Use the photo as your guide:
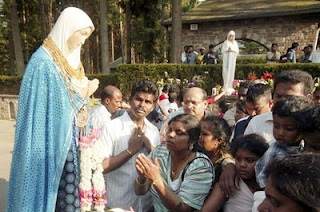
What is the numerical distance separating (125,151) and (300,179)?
179cm

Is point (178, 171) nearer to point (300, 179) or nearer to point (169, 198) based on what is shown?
point (169, 198)

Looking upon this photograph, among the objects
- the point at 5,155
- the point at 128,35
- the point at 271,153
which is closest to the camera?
the point at 271,153

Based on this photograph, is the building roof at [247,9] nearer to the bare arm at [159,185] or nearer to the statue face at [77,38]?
the statue face at [77,38]

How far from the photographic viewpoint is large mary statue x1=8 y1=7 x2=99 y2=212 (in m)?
2.81

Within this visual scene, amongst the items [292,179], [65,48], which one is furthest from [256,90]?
[292,179]

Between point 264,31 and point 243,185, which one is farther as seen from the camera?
point 264,31

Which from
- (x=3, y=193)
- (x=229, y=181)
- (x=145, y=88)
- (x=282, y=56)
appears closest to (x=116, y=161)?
(x=145, y=88)

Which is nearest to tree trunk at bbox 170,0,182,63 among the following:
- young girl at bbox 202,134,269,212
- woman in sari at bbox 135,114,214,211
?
woman in sari at bbox 135,114,214,211

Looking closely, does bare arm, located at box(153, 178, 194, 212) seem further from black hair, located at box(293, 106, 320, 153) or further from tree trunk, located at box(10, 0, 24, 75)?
tree trunk, located at box(10, 0, 24, 75)

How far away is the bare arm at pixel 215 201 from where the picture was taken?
2510 millimetres

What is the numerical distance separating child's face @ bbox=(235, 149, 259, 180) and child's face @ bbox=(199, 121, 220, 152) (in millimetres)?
419

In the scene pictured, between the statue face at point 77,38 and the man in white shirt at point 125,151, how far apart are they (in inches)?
23.5

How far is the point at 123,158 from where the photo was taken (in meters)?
3.00

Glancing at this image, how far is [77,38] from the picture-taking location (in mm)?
3096
